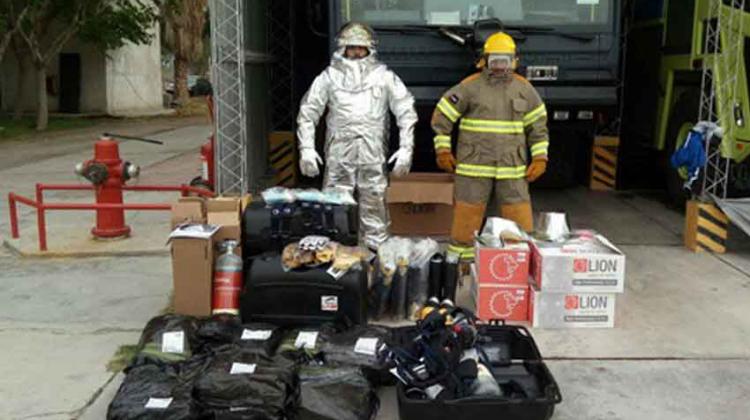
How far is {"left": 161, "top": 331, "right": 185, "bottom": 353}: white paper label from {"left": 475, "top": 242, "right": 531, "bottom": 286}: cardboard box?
1.79 m

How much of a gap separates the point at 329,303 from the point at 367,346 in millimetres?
475

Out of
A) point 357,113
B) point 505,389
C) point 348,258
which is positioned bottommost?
point 505,389

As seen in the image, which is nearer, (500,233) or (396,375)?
(396,375)

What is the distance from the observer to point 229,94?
6.43 meters

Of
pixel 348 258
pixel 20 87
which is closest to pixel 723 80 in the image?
pixel 348 258

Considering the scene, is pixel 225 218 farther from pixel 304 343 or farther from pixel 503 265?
pixel 503 265

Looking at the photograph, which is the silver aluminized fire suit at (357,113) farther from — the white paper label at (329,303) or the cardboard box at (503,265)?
the white paper label at (329,303)

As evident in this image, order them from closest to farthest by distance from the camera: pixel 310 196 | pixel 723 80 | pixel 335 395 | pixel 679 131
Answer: pixel 335 395, pixel 310 196, pixel 723 80, pixel 679 131

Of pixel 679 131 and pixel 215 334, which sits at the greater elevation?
pixel 679 131

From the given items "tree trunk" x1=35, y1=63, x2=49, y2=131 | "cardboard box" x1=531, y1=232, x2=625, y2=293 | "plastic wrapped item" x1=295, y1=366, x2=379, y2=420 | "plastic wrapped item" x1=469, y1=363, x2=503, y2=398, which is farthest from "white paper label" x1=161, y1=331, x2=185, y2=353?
"tree trunk" x1=35, y1=63, x2=49, y2=131

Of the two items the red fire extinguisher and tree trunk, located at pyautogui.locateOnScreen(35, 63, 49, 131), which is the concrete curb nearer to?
the red fire extinguisher

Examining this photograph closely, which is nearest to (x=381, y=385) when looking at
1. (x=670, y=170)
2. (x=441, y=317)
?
(x=441, y=317)

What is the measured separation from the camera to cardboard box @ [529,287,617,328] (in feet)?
15.1

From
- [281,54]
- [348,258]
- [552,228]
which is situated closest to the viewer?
[348,258]
